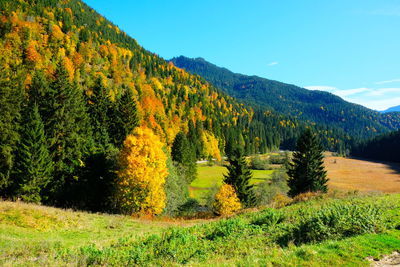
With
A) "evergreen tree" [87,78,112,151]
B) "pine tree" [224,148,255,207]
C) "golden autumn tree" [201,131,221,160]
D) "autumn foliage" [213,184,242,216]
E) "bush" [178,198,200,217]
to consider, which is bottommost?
"bush" [178,198,200,217]

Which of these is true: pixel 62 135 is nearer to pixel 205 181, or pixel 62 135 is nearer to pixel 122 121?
pixel 122 121

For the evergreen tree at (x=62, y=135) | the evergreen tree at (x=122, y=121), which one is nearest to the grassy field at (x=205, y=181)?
the evergreen tree at (x=122, y=121)

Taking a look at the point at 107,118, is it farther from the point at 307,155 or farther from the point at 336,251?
the point at 336,251

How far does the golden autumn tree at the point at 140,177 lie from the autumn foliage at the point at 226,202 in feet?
40.6

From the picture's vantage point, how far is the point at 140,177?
103ft

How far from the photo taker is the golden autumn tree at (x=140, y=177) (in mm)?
31391

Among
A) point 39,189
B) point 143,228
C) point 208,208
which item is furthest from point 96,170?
point 208,208

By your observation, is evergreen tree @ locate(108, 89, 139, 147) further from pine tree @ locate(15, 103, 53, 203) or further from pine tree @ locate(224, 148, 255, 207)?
pine tree @ locate(224, 148, 255, 207)

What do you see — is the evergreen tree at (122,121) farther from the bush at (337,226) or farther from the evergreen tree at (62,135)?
the bush at (337,226)

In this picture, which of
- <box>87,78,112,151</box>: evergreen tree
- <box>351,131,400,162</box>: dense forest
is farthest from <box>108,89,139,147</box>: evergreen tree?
<box>351,131,400,162</box>: dense forest

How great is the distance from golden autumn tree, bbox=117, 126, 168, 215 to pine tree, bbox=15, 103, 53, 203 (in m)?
9.44

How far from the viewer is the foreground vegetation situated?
888 cm

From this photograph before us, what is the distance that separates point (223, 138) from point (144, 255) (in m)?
143

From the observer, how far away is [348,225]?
1159cm
